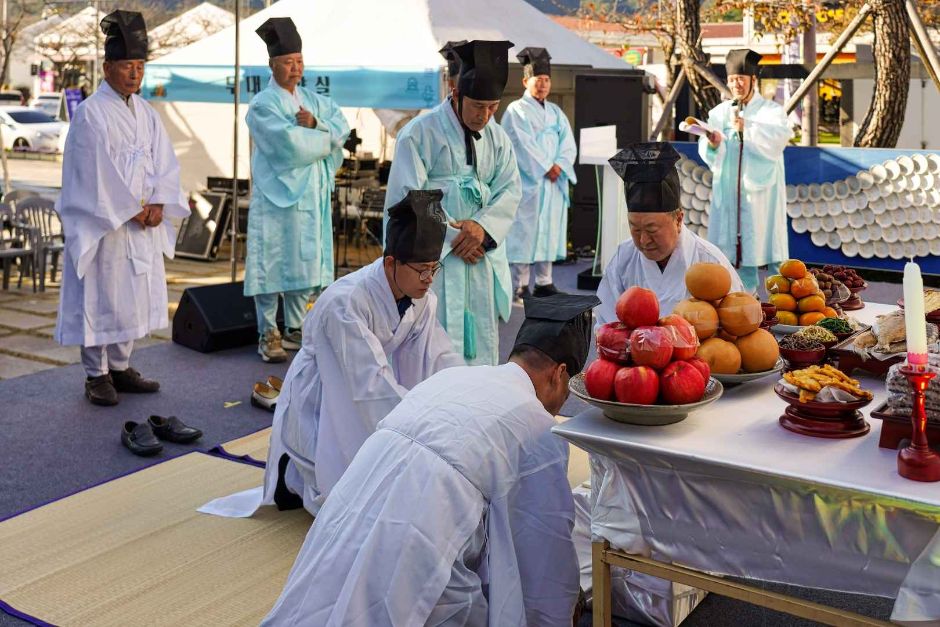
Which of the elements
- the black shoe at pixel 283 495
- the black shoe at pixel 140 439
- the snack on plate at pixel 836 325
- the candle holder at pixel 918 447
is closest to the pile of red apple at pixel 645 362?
the candle holder at pixel 918 447

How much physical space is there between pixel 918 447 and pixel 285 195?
4.53 meters

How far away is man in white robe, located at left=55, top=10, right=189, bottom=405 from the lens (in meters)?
4.90

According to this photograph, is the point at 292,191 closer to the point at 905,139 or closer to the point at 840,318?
the point at 840,318

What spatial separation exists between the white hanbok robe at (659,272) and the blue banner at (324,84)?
4.43 m

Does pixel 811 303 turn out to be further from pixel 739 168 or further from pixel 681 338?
pixel 739 168

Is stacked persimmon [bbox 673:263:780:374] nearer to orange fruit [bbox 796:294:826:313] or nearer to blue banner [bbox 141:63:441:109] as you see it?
orange fruit [bbox 796:294:826:313]

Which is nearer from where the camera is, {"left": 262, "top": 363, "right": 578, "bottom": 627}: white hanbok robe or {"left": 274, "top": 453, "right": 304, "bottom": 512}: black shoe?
{"left": 262, "top": 363, "right": 578, "bottom": 627}: white hanbok robe

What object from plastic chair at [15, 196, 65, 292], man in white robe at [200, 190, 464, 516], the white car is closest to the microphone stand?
man in white robe at [200, 190, 464, 516]

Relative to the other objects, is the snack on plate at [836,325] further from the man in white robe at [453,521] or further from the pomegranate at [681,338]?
the man in white robe at [453,521]

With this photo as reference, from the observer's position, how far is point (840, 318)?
117 inches

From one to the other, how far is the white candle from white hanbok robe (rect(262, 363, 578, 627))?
697 millimetres

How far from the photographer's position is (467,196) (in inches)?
168

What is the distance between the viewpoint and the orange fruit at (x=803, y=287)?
313cm

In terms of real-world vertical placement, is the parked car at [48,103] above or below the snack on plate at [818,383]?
above
